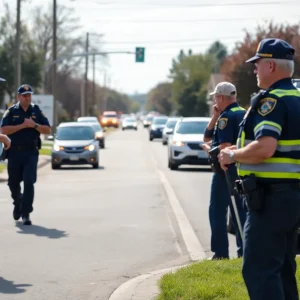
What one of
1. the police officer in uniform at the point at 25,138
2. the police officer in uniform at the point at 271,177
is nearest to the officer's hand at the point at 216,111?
the police officer in uniform at the point at 271,177

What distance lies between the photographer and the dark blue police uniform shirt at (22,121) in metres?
13.3

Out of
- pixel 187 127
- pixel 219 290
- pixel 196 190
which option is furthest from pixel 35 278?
pixel 187 127

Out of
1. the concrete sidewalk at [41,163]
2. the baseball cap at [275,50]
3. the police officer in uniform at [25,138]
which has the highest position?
the baseball cap at [275,50]

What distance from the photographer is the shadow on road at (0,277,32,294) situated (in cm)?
866

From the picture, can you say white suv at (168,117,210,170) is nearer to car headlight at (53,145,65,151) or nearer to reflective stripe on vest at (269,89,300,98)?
car headlight at (53,145,65,151)

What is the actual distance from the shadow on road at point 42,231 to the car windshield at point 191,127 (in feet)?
52.7

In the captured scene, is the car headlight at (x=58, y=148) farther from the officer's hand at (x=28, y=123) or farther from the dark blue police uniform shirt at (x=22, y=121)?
the officer's hand at (x=28, y=123)

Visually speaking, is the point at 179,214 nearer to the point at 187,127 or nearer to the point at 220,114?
the point at 220,114

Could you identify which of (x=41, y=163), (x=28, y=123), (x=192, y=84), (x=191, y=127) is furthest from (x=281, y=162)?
(x=192, y=84)

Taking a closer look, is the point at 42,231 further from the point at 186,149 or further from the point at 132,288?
the point at 186,149

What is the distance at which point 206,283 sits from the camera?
795 cm

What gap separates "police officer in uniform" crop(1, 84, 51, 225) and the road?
67 centimetres

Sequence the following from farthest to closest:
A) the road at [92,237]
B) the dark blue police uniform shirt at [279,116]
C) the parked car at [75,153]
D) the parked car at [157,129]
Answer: the parked car at [157,129]
the parked car at [75,153]
the road at [92,237]
the dark blue police uniform shirt at [279,116]

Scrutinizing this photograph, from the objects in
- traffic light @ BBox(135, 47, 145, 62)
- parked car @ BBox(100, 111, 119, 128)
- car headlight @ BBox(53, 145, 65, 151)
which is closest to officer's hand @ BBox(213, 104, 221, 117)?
car headlight @ BBox(53, 145, 65, 151)
